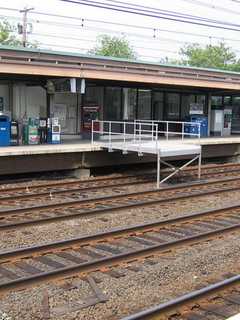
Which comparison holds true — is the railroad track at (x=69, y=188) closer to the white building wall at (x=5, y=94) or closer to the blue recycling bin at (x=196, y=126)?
the white building wall at (x=5, y=94)

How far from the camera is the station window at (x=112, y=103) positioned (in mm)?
23359

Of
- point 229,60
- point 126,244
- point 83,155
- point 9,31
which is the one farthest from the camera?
point 229,60

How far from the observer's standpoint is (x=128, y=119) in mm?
24125

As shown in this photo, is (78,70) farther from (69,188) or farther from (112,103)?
(112,103)

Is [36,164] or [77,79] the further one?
[77,79]

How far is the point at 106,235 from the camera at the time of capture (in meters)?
9.66

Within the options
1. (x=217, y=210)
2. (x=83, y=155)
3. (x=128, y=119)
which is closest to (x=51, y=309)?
(x=217, y=210)

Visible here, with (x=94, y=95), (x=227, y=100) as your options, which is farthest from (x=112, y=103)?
(x=227, y=100)

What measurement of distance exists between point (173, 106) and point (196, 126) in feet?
5.72

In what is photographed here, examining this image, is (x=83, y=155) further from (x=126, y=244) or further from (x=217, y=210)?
(x=126, y=244)

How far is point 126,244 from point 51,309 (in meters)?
3.11

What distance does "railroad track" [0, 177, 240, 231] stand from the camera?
1106cm

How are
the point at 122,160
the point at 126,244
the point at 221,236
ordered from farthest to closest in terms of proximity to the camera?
the point at 122,160 < the point at 221,236 < the point at 126,244

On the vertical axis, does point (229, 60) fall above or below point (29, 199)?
above
